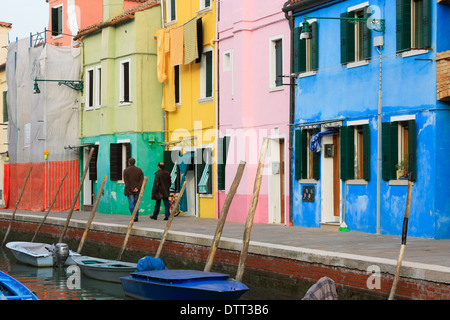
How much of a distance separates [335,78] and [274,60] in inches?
133

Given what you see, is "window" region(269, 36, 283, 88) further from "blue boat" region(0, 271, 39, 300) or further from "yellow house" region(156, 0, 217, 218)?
"blue boat" region(0, 271, 39, 300)

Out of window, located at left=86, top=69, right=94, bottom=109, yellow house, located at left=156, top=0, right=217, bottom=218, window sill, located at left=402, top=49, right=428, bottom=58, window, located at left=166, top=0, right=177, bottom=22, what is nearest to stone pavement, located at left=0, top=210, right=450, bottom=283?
yellow house, located at left=156, top=0, right=217, bottom=218

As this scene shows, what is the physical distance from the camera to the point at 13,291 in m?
14.6

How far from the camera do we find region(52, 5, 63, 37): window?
39.9 metres

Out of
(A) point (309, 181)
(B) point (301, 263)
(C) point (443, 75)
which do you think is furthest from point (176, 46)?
(B) point (301, 263)

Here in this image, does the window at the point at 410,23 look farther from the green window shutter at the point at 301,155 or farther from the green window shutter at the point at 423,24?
the green window shutter at the point at 301,155

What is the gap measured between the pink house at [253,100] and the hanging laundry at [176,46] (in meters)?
2.03

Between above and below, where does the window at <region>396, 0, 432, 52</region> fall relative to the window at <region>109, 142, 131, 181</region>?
above

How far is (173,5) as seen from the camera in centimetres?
3177

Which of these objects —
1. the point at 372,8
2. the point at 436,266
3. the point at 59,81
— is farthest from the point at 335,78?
the point at 59,81

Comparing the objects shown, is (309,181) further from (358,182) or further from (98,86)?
(98,86)

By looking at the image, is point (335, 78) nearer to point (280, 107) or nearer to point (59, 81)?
point (280, 107)

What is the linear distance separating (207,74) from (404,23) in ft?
33.9

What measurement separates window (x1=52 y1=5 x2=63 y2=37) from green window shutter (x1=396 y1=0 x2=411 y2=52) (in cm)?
2261
